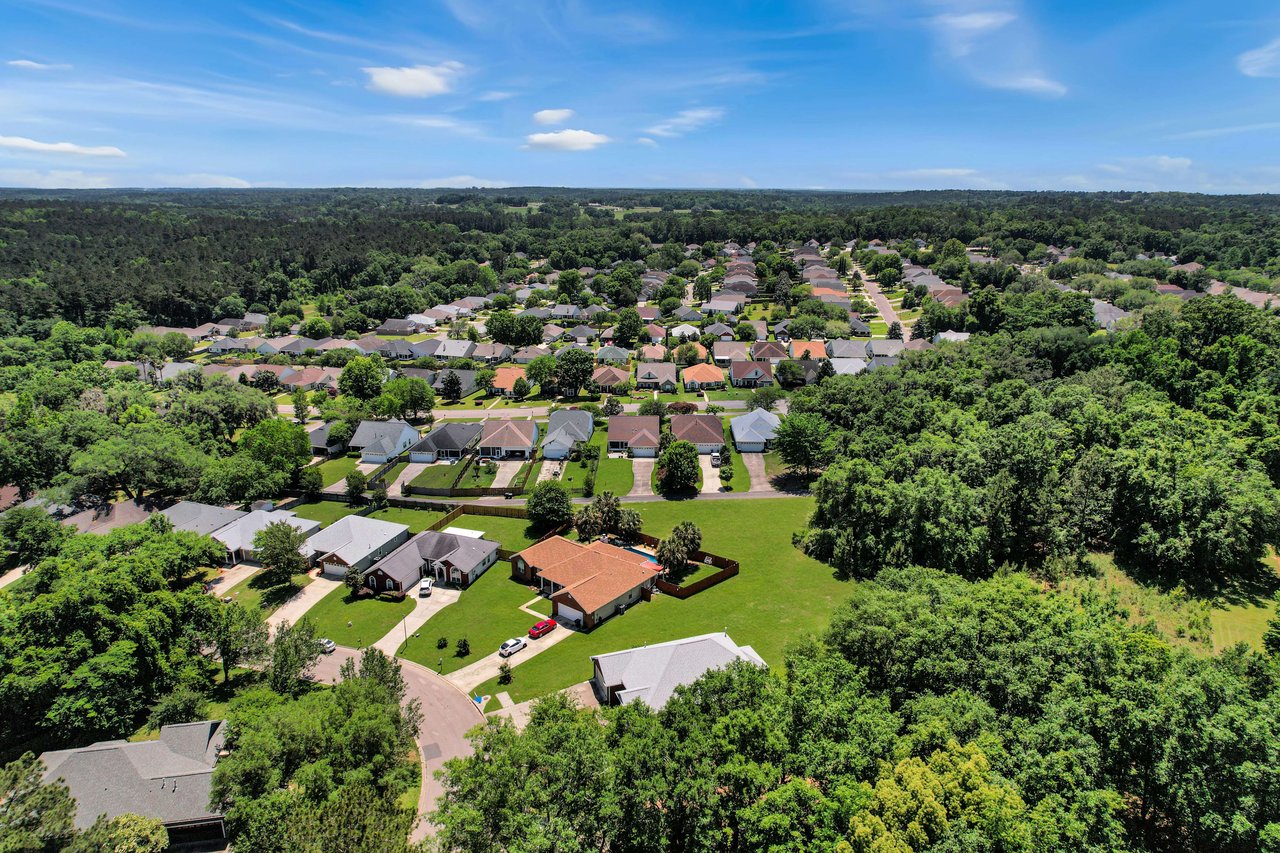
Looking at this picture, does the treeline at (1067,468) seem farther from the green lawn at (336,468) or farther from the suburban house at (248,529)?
the green lawn at (336,468)

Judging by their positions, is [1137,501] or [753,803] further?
[1137,501]

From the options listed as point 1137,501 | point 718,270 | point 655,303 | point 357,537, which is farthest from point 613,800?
point 718,270

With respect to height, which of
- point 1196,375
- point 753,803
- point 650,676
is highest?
point 1196,375

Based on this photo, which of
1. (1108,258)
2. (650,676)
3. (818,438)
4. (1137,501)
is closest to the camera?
(650,676)

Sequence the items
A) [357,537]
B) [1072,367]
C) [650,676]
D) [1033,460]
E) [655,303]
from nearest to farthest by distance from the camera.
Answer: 1. [650,676]
2. [1033,460]
3. [357,537]
4. [1072,367]
5. [655,303]

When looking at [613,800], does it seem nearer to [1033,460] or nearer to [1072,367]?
[1033,460]

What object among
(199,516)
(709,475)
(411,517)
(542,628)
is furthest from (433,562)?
(709,475)

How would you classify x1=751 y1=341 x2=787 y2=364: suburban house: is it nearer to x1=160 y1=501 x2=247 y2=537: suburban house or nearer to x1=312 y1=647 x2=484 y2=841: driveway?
x1=160 y1=501 x2=247 y2=537: suburban house

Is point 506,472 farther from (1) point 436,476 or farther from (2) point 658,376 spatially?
(2) point 658,376

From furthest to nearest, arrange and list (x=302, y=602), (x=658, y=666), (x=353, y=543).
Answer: (x=353, y=543), (x=302, y=602), (x=658, y=666)
